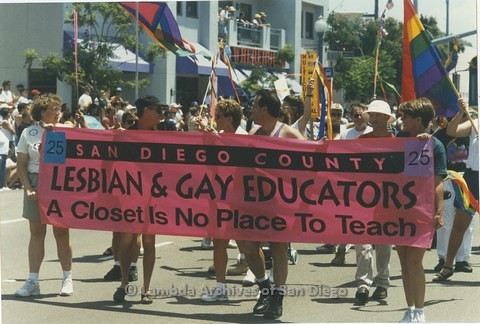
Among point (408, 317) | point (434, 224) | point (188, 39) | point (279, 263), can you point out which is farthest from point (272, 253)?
point (188, 39)

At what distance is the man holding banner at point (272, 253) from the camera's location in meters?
8.41

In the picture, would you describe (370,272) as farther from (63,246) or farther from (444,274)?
(63,246)

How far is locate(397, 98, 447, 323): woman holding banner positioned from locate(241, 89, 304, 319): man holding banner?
0.98 metres

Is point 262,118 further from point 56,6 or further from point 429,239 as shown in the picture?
point 56,6

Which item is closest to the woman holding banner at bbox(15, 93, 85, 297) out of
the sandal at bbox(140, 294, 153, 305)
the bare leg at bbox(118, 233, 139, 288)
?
the bare leg at bbox(118, 233, 139, 288)

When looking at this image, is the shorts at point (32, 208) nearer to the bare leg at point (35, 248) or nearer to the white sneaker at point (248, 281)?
the bare leg at point (35, 248)

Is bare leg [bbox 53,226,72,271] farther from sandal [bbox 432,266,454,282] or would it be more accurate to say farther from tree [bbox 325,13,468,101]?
tree [bbox 325,13,468,101]

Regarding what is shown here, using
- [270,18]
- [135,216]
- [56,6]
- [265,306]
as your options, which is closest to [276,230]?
[265,306]

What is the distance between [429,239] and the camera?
8094 millimetres

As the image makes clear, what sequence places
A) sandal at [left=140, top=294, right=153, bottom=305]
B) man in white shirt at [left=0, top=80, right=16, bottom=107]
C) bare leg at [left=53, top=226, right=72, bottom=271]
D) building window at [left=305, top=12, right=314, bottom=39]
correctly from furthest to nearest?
1. building window at [left=305, top=12, right=314, bottom=39]
2. man in white shirt at [left=0, top=80, right=16, bottom=107]
3. bare leg at [left=53, top=226, right=72, bottom=271]
4. sandal at [left=140, top=294, right=153, bottom=305]

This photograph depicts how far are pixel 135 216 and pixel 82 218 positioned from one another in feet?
1.71

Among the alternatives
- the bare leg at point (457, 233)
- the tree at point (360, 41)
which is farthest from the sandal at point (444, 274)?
the tree at point (360, 41)

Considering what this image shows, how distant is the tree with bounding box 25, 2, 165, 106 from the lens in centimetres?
2823

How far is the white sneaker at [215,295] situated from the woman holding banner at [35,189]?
4.18 feet
